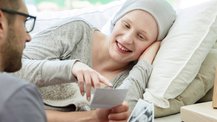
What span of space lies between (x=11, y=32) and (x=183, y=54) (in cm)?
80

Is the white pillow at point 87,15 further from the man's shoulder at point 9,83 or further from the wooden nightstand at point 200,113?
the man's shoulder at point 9,83

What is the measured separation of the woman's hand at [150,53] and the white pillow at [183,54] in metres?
0.03

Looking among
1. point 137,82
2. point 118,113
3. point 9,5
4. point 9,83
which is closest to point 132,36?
point 137,82

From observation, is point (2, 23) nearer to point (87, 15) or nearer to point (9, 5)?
point (9, 5)

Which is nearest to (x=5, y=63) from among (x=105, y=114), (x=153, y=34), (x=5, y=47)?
(x=5, y=47)

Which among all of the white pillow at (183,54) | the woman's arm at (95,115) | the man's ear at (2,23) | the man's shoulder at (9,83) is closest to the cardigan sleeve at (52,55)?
the woman's arm at (95,115)

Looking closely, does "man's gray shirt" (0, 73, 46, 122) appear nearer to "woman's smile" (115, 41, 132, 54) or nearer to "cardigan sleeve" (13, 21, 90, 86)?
"cardigan sleeve" (13, 21, 90, 86)

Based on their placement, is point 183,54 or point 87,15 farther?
point 87,15

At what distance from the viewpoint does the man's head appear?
0.80 meters

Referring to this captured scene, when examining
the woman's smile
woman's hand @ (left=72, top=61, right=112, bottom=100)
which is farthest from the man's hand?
the woman's smile

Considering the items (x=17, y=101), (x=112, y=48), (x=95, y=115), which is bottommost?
(x=95, y=115)

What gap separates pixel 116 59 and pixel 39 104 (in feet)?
2.94

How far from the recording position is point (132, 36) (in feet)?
5.10

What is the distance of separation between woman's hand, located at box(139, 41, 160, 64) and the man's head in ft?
2.51
